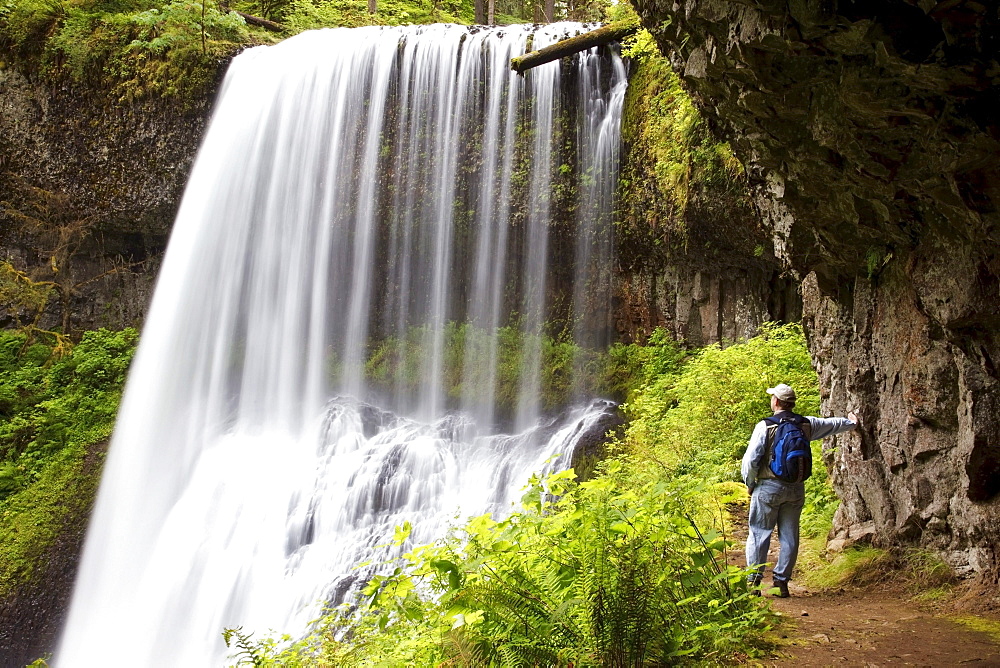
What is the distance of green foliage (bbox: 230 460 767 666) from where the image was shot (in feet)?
Answer: 9.33

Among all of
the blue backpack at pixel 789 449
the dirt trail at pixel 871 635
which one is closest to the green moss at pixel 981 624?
the dirt trail at pixel 871 635

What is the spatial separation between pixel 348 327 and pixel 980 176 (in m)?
11.4

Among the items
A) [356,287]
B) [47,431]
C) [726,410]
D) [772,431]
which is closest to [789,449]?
[772,431]

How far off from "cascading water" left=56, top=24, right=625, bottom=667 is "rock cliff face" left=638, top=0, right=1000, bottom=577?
5434 mm

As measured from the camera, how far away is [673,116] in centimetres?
1038

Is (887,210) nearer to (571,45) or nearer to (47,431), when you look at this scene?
(571,45)

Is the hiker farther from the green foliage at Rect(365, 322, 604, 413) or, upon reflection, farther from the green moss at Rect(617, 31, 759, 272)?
the green foliage at Rect(365, 322, 604, 413)

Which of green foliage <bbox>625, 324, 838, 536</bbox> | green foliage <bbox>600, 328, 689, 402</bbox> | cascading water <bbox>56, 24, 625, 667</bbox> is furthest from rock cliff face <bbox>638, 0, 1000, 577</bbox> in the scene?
cascading water <bbox>56, 24, 625, 667</bbox>

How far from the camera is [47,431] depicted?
12930 millimetres

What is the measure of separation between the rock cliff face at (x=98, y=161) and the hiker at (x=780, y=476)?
12798mm

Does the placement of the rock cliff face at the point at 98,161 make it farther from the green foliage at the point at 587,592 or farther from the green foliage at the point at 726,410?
the green foliage at the point at 587,592

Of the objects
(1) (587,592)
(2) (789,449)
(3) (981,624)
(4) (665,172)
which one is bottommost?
(3) (981,624)

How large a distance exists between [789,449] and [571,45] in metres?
8.56

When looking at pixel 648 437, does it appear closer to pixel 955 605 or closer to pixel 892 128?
pixel 955 605
